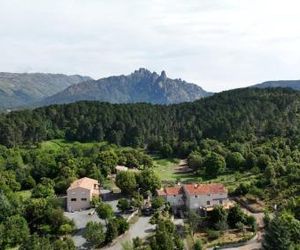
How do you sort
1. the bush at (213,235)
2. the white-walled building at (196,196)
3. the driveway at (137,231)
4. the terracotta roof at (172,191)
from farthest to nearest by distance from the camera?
1. the terracotta roof at (172,191)
2. the white-walled building at (196,196)
3. the bush at (213,235)
4. the driveway at (137,231)

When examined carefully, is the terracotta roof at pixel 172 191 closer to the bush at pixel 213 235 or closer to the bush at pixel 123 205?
the bush at pixel 123 205

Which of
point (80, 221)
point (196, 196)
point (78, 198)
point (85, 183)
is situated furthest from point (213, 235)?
point (85, 183)

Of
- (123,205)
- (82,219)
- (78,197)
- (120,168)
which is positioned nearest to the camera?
(82,219)

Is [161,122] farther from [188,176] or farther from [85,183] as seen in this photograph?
[85,183]

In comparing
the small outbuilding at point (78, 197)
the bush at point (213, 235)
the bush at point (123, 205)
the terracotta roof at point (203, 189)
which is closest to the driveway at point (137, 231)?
the bush at point (123, 205)

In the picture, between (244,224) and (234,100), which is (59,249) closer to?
(244,224)
